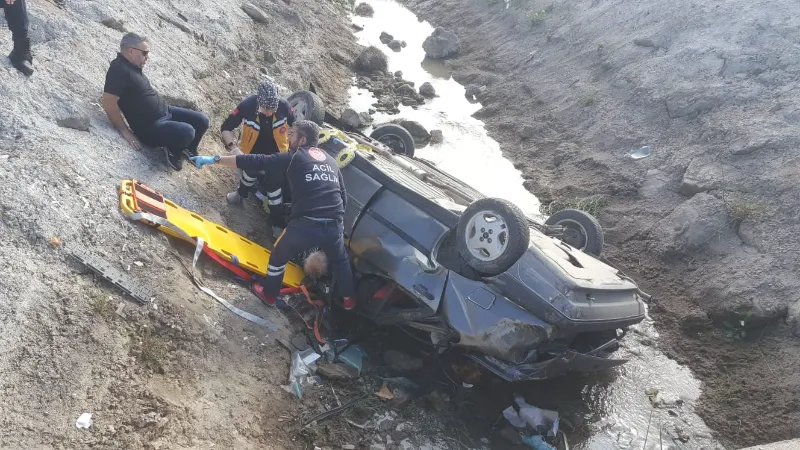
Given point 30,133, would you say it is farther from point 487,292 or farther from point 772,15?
point 772,15

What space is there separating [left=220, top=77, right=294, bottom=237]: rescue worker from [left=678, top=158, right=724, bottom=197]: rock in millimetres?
5764

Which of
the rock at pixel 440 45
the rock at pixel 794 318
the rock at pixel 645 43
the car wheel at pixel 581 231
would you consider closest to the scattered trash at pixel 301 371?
the car wheel at pixel 581 231

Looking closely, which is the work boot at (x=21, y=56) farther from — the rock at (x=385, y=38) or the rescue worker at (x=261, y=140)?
the rock at (x=385, y=38)

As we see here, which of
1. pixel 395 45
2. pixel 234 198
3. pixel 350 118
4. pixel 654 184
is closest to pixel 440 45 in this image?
pixel 395 45

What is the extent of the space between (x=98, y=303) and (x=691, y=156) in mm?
8400

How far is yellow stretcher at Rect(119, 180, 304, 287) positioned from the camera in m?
5.38

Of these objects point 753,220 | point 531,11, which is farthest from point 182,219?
point 531,11

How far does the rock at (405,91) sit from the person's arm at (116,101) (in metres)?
7.26

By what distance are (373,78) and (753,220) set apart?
27.1 ft

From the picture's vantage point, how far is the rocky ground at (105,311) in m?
3.92

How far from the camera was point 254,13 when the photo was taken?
38.6ft

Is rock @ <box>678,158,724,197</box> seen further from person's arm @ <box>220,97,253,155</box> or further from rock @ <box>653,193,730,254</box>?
person's arm @ <box>220,97,253,155</box>

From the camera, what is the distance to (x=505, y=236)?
5.16 meters

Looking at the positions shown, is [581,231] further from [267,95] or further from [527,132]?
[527,132]
